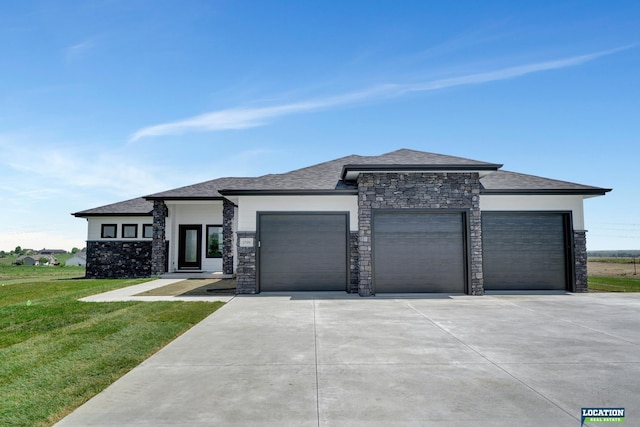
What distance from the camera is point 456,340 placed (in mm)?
5984

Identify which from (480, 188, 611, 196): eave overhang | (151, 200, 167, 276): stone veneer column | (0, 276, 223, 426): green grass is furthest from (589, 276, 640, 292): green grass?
(151, 200, 167, 276): stone veneer column

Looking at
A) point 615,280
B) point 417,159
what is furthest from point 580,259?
point 615,280

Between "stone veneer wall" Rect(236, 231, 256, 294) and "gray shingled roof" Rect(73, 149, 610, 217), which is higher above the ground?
"gray shingled roof" Rect(73, 149, 610, 217)

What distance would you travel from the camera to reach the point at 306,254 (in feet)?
40.2

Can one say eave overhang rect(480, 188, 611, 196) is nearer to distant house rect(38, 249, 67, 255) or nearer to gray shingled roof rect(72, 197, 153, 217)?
gray shingled roof rect(72, 197, 153, 217)

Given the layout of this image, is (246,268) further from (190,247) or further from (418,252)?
(190,247)

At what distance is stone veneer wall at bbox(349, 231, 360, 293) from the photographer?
39.1 ft

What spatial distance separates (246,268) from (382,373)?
8.47 m

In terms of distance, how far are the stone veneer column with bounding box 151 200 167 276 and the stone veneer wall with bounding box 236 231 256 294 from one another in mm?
8419

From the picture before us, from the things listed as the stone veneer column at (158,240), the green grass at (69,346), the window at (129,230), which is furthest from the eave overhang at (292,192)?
the window at (129,230)

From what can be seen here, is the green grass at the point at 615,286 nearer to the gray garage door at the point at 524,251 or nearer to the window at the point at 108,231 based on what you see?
the gray garage door at the point at 524,251

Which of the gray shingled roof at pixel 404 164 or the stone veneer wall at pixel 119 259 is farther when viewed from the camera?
the stone veneer wall at pixel 119 259

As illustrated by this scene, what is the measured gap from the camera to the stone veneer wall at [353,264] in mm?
11932

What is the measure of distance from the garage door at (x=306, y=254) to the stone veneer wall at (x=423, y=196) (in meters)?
0.93
